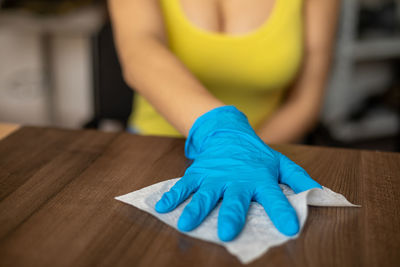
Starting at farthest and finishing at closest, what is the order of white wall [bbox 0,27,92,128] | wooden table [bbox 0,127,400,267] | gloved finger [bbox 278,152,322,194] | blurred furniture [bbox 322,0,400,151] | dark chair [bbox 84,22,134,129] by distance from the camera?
1. white wall [bbox 0,27,92,128]
2. blurred furniture [bbox 322,0,400,151]
3. dark chair [bbox 84,22,134,129]
4. gloved finger [bbox 278,152,322,194]
5. wooden table [bbox 0,127,400,267]

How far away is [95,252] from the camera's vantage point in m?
0.46


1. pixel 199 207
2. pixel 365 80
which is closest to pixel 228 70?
pixel 199 207

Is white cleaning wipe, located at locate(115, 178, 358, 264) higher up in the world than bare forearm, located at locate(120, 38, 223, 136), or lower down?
lower down

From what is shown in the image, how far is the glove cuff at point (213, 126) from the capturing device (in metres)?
0.70

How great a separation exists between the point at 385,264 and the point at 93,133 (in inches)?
22.2

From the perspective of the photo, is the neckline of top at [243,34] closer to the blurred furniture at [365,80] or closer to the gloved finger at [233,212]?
the gloved finger at [233,212]

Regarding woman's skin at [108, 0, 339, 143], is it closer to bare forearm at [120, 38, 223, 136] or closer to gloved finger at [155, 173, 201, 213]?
bare forearm at [120, 38, 223, 136]

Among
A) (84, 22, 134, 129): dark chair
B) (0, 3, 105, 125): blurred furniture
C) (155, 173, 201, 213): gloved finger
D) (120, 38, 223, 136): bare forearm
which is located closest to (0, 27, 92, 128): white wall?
(0, 3, 105, 125): blurred furniture

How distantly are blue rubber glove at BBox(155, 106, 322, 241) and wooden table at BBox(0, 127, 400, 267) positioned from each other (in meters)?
0.03

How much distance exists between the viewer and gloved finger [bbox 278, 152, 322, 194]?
583 millimetres

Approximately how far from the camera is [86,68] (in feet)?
8.84

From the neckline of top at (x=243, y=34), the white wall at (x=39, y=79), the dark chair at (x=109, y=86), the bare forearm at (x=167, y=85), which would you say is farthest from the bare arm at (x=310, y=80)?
the white wall at (x=39, y=79)

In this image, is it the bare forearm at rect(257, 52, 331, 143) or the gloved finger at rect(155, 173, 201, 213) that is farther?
the bare forearm at rect(257, 52, 331, 143)

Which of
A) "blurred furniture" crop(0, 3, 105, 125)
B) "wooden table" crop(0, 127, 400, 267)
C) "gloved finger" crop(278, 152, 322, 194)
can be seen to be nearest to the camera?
"wooden table" crop(0, 127, 400, 267)
